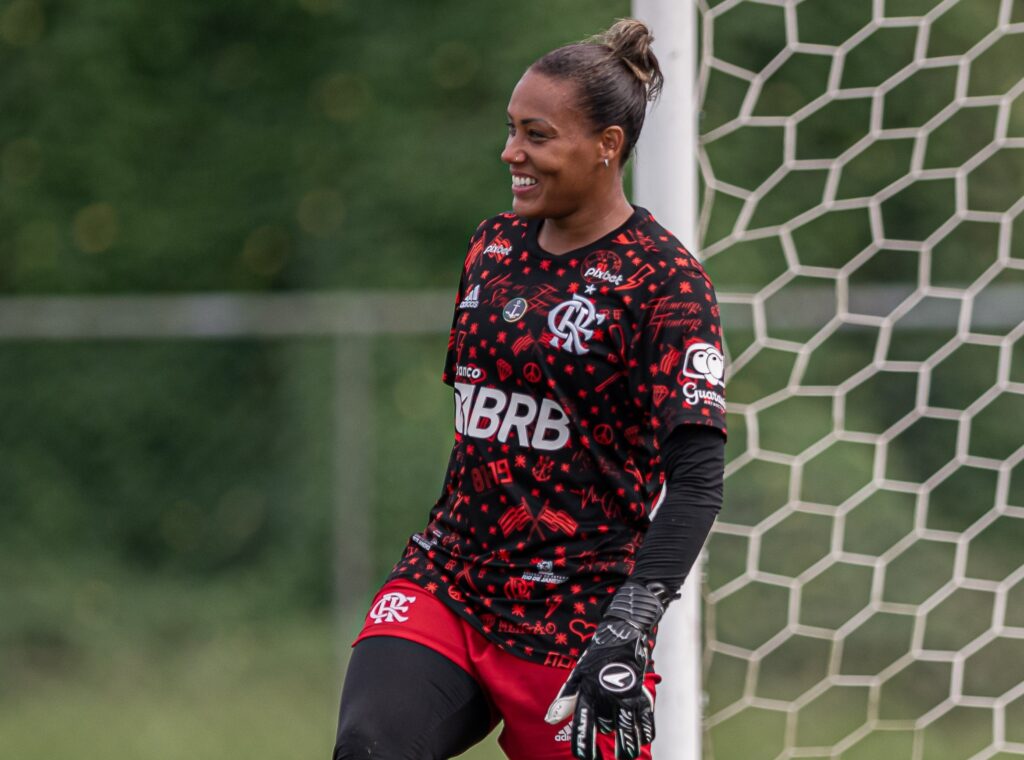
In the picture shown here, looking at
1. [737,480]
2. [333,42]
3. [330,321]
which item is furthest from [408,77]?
[737,480]

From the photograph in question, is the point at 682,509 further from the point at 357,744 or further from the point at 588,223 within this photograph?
the point at 357,744

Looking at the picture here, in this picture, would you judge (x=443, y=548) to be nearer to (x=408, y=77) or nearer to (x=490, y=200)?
(x=490, y=200)

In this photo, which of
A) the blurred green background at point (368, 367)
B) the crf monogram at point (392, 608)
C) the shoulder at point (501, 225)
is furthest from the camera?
the blurred green background at point (368, 367)

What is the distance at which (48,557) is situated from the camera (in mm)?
7223

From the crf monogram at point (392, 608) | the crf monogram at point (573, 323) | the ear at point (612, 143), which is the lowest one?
the crf monogram at point (392, 608)

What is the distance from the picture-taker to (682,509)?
2.75 m

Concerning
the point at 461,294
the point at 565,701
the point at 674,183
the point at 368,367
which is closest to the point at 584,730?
the point at 565,701

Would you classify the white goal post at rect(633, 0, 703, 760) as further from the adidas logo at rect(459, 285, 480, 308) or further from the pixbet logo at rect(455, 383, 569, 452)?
the pixbet logo at rect(455, 383, 569, 452)

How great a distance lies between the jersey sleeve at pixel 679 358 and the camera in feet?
9.06

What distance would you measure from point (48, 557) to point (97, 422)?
684mm

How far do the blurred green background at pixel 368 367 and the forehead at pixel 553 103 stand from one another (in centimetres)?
183

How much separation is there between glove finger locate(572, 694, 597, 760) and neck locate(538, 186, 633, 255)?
→ 89 centimetres

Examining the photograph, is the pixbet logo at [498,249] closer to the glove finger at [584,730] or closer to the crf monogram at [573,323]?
the crf monogram at [573,323]

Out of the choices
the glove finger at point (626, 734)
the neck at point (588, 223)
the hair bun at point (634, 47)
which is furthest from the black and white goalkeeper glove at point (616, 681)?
the hair bun at point (634, 47)
